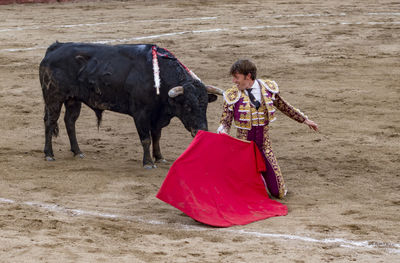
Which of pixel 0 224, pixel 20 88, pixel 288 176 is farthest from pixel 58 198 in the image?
pixel 20 88

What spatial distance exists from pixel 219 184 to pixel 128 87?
1.77 m

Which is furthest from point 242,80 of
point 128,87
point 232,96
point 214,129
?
point 214,129

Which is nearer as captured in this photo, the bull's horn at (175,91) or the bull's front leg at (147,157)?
the bull's horn at (175,91)

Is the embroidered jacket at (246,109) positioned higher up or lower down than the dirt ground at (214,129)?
higher up

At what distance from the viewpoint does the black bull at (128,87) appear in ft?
24.5

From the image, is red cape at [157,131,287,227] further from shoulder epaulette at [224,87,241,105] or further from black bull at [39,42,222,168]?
black bull at [39,42,222,168]

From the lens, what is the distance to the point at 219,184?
6254 mm

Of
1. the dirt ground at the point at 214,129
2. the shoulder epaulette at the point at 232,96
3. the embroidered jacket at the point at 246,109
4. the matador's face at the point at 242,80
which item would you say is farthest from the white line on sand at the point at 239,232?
the matador's face at the point at 242,80

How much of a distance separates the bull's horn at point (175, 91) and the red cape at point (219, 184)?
1150mm

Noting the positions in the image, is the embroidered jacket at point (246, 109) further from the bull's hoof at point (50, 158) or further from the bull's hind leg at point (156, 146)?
the bull's hoof at point (50, 158)

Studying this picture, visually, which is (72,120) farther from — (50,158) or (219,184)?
(219,184)

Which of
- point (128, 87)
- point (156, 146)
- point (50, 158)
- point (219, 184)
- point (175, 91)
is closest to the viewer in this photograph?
point (219, 184)

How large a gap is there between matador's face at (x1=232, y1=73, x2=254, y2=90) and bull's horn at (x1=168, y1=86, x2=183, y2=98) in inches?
42.5

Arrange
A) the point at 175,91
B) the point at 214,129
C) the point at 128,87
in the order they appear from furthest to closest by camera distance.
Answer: the point at 214,129, the point at 128,87, the point at 175,91
